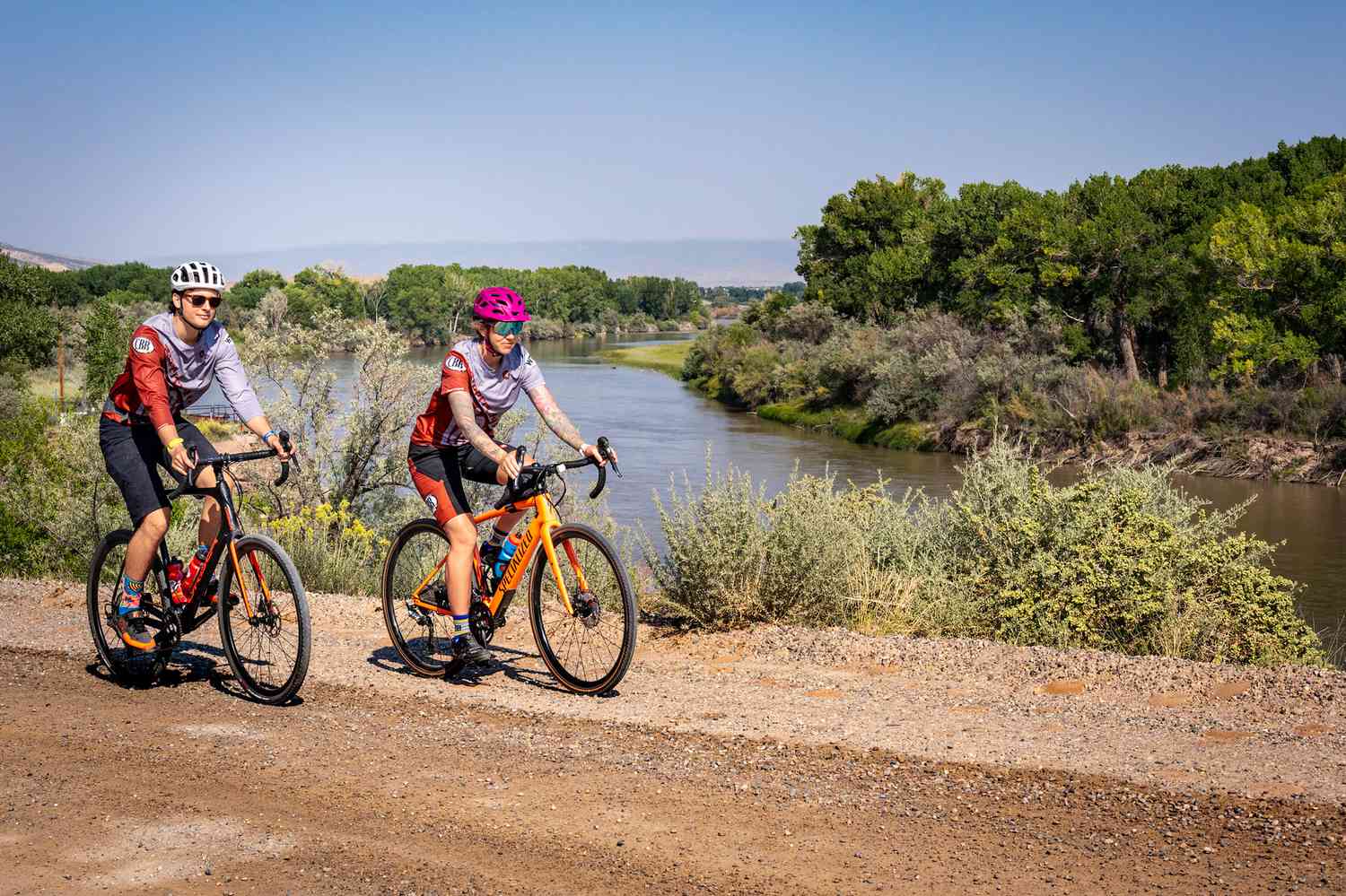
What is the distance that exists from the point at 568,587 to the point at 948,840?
2633 millimetres

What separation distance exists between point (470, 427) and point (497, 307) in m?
0.64

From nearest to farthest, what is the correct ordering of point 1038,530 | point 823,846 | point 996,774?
point 823,846, point 996,774, point 1038,530

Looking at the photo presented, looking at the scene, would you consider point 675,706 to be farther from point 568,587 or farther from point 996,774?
point 996,774

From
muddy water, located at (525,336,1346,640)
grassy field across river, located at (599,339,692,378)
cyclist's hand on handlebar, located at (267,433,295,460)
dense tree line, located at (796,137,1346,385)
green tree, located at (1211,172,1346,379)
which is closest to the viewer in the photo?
cyclist's hand on handlebar, located at (267,433,295,460)

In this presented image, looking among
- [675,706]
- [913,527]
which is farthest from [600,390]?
[675,706]

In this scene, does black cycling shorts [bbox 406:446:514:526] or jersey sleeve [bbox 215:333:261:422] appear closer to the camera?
jersey sleeve [bbox 215:333:261:422]

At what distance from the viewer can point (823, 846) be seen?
4395 millimetres

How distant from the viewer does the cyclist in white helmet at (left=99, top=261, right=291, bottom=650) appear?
20.1 feet

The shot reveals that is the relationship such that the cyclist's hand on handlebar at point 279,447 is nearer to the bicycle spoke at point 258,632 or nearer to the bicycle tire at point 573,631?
the bicycle spoke at point 258,632

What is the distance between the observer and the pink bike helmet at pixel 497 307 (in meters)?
6.35

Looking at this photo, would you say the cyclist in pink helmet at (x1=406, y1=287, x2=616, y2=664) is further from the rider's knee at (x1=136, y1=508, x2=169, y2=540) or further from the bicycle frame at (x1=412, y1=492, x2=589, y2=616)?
the rider's knee at (x1=136, y1=508, x2=169, y2=540)

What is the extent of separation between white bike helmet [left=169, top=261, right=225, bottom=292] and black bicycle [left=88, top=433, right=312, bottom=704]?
0.87 meters

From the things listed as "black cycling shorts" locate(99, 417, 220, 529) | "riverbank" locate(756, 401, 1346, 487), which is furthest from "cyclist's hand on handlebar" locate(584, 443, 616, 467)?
"riverbank" locate(756, 401, 1346, 487)

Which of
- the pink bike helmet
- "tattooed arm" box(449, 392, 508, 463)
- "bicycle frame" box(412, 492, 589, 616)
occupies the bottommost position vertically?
"bicycle frame" box(412, 492, 589, 616)
